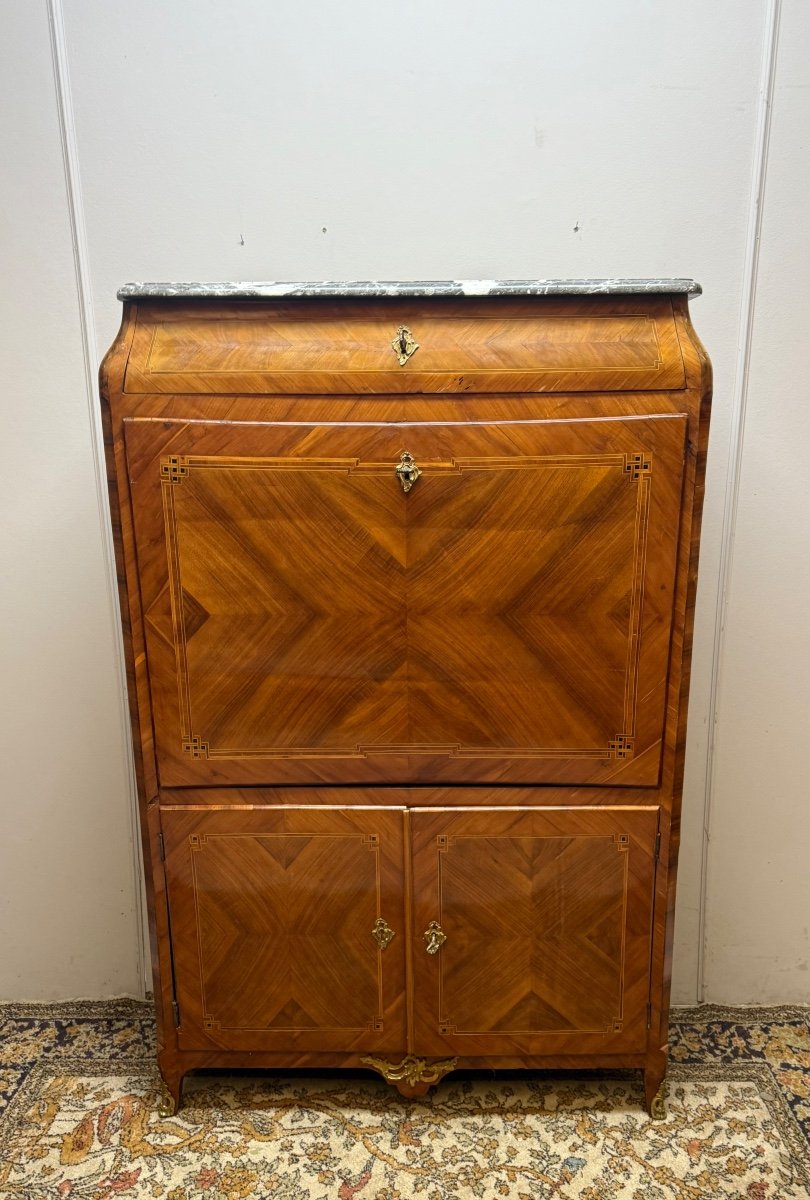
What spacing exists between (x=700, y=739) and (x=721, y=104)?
1346 mm

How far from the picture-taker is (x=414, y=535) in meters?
1.35

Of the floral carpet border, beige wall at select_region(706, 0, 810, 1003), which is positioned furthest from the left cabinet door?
beige wall at select_region(706, 0, 810, 1003)

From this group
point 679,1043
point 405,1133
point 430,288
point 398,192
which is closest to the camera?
point 430,288

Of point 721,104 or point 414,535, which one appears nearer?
point 414,535

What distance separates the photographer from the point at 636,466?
4.34 ft

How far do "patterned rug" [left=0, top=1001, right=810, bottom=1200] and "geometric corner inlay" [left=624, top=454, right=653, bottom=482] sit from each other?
127 cm

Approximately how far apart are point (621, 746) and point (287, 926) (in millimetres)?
704

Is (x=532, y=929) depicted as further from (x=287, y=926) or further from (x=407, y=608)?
(x=407, y=608)

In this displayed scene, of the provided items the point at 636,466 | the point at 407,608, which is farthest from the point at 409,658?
the point at 636,466

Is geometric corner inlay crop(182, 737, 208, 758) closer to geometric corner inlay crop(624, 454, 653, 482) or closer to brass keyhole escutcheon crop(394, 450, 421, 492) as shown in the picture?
brass keyhole escutcheon crop(394, 450, 421, 492)

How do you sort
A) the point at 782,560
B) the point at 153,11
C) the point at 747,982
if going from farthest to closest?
the point at 747,982 → the point at 782,560 → the point at 153,11

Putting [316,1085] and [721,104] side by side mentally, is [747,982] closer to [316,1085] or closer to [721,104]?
[316,1085]

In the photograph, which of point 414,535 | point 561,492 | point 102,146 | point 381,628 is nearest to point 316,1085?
point 381,628

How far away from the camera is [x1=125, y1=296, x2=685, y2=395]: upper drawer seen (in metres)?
1.31
